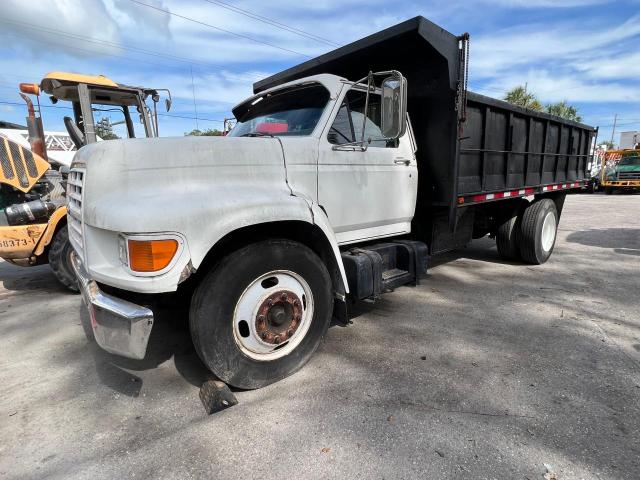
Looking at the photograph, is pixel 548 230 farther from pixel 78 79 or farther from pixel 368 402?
pixel 78 79

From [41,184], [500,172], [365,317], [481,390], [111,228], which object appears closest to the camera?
[111,228]

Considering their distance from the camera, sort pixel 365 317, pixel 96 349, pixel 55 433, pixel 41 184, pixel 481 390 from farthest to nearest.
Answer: pixel 41 184, pixel 365 317, pixel 96 349, pixel 481 390, pixel 55 433

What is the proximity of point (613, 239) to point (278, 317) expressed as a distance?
8541mm

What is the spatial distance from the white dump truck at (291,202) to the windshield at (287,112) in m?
0.01

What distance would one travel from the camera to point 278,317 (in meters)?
2.67

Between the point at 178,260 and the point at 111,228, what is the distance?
407 mm

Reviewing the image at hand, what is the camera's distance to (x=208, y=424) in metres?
2.32

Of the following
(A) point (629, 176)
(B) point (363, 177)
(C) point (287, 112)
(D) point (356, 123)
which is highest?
(C) point (287, 112)

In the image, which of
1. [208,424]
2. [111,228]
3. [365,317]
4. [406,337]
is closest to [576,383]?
[406,337]

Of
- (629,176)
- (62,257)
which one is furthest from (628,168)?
(62,257)

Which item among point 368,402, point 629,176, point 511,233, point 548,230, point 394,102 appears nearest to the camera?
point 368,402

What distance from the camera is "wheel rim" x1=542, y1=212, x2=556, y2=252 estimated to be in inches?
237

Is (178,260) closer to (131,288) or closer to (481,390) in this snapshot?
(131,288)

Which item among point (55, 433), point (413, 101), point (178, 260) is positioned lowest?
point (55, 433)
